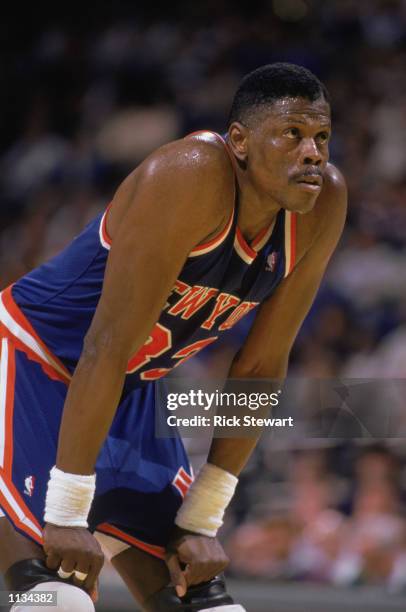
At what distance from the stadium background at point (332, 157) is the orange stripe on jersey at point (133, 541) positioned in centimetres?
160

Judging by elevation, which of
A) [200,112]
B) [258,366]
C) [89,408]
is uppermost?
[200,112]

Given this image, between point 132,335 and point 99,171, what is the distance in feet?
15.6

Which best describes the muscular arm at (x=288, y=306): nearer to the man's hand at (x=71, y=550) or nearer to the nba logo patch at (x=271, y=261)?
the nba logo patch at (x=271, y=261)

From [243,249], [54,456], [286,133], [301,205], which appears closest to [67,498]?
[54,456]

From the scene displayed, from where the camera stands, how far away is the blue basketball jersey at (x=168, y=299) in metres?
2.60

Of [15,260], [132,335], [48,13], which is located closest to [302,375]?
[15,260]

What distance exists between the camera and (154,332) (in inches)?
105

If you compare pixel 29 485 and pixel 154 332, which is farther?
pixel 154 332

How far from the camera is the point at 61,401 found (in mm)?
2654

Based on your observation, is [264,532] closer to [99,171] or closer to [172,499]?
[172,499]

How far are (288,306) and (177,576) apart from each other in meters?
0.74

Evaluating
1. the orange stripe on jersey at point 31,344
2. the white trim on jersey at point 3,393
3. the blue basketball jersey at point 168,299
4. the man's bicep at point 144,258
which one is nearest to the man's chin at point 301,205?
the blue basketball jersey at point 168,299

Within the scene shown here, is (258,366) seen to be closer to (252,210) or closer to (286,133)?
(252,210)

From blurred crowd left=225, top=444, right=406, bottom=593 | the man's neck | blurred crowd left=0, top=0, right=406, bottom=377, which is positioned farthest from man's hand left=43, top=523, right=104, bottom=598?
blurred crowd left=0, top=0, right=406, bottom=377
